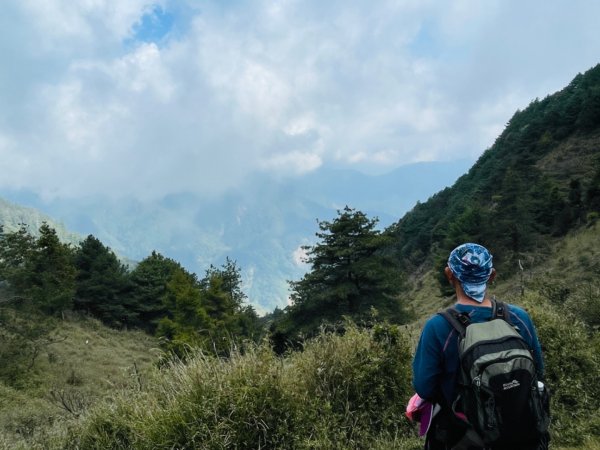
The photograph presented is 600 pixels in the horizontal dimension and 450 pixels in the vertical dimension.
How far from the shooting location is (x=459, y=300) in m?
2.62

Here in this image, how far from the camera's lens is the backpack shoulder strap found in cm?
242

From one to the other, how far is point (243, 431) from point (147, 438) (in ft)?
2.96

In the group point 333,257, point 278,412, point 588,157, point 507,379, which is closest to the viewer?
point 507,379

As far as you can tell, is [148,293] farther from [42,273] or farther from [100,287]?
[42,273]

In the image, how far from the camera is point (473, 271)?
2598 millimetres

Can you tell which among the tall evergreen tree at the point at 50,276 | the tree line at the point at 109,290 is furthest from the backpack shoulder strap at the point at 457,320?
the tall evergreen tree at the point at 50,276

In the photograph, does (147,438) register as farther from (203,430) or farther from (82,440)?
(82,440)

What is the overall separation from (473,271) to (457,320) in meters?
0.31

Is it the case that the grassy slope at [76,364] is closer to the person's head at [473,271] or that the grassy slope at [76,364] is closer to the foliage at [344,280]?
the foliage at [344,280]

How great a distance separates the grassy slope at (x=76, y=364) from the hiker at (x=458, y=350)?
11844mm

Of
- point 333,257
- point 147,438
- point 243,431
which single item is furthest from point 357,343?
point 333,257

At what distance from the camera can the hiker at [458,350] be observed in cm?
238

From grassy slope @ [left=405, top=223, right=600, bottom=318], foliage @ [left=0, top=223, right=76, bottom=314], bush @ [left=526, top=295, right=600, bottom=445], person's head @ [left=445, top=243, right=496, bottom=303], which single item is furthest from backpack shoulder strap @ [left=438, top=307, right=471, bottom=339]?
foliage @ [left=0, top=223, right=76, bottom=314]

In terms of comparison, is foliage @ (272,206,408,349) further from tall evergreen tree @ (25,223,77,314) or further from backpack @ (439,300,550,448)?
backpack @ (439,300,550,448)
